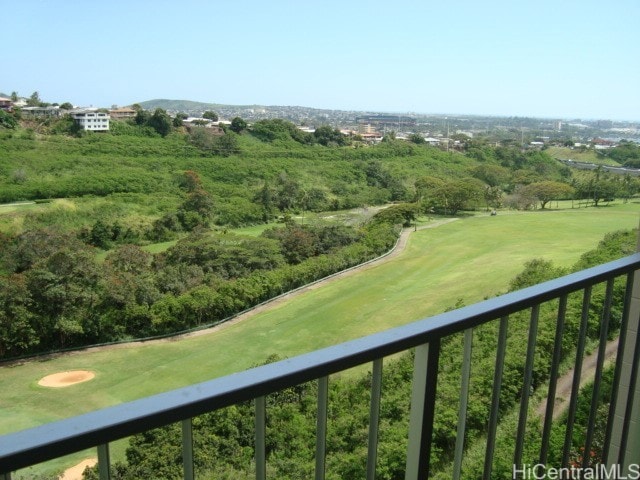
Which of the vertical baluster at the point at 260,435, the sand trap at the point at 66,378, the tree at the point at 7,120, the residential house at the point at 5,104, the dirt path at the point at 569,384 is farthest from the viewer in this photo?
the residential house at the point at 5,104

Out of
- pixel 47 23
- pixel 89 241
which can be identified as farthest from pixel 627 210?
pixel 47 23

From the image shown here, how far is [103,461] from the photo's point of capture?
514 millimetres

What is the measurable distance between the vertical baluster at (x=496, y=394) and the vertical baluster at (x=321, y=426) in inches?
13.6

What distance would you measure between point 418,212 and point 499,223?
14.2 feet

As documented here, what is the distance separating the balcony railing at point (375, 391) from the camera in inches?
18.7

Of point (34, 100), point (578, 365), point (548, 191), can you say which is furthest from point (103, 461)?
point (34, 100)

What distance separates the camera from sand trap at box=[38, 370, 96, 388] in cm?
1595

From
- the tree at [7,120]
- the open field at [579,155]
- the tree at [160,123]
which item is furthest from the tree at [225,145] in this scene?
the open field at [579,155]

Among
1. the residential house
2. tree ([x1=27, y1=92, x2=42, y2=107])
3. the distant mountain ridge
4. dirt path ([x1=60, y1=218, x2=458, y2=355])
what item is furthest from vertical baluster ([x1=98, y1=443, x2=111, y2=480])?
the distant mountain ridge

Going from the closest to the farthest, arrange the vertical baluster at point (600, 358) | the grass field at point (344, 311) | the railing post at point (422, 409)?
the railing post at point (422, 409), the vertical baluster at point (600, 358), the grass field at point (344, 311)

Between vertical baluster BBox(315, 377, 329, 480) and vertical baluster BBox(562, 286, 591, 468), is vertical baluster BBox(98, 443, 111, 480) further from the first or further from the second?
vertical baluster BBox(562, 286, 591, 468)

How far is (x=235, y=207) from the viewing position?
96.1ft

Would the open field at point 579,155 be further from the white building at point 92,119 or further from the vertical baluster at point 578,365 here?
the white building at point 92,119

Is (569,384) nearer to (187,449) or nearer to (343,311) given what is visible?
(187,449)
